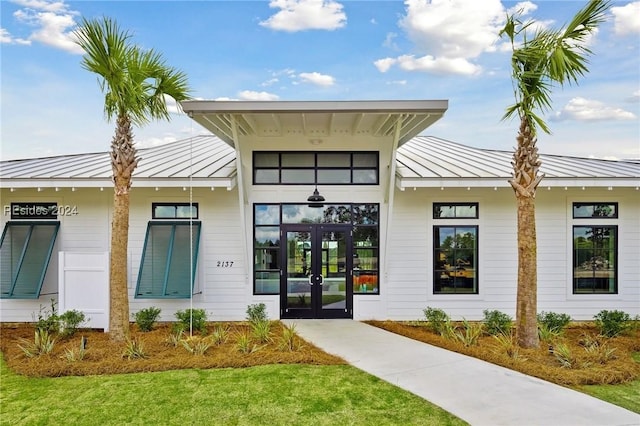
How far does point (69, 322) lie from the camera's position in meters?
8.14

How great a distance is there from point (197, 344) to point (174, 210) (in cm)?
381

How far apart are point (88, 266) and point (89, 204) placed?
1941 millimetres

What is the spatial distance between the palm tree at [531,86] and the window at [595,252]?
11.7 feet

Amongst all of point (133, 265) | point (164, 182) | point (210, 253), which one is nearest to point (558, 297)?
point (210, 253)

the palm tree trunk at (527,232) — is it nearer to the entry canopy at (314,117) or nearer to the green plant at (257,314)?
the entry canopy at (314,117)

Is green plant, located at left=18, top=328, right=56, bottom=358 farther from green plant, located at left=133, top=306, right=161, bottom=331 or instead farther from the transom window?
the transom window

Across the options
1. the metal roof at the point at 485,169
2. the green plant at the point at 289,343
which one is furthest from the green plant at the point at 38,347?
the metal roof at the point at 485,169

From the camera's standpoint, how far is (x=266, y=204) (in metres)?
9.70

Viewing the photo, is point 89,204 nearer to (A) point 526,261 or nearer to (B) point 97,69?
(B) point 97,69

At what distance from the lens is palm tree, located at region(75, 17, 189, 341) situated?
6.73 meters

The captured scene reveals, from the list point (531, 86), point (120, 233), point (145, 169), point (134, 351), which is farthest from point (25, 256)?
point (531, 86)

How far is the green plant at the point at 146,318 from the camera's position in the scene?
8.61 metres

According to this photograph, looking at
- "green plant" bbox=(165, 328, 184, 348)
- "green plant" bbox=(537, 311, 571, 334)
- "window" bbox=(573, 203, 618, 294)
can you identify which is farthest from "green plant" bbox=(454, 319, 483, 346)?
"green plant" bbox=(165, 328, 184, 348)

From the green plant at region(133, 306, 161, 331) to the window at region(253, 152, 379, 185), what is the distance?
3.91 m
